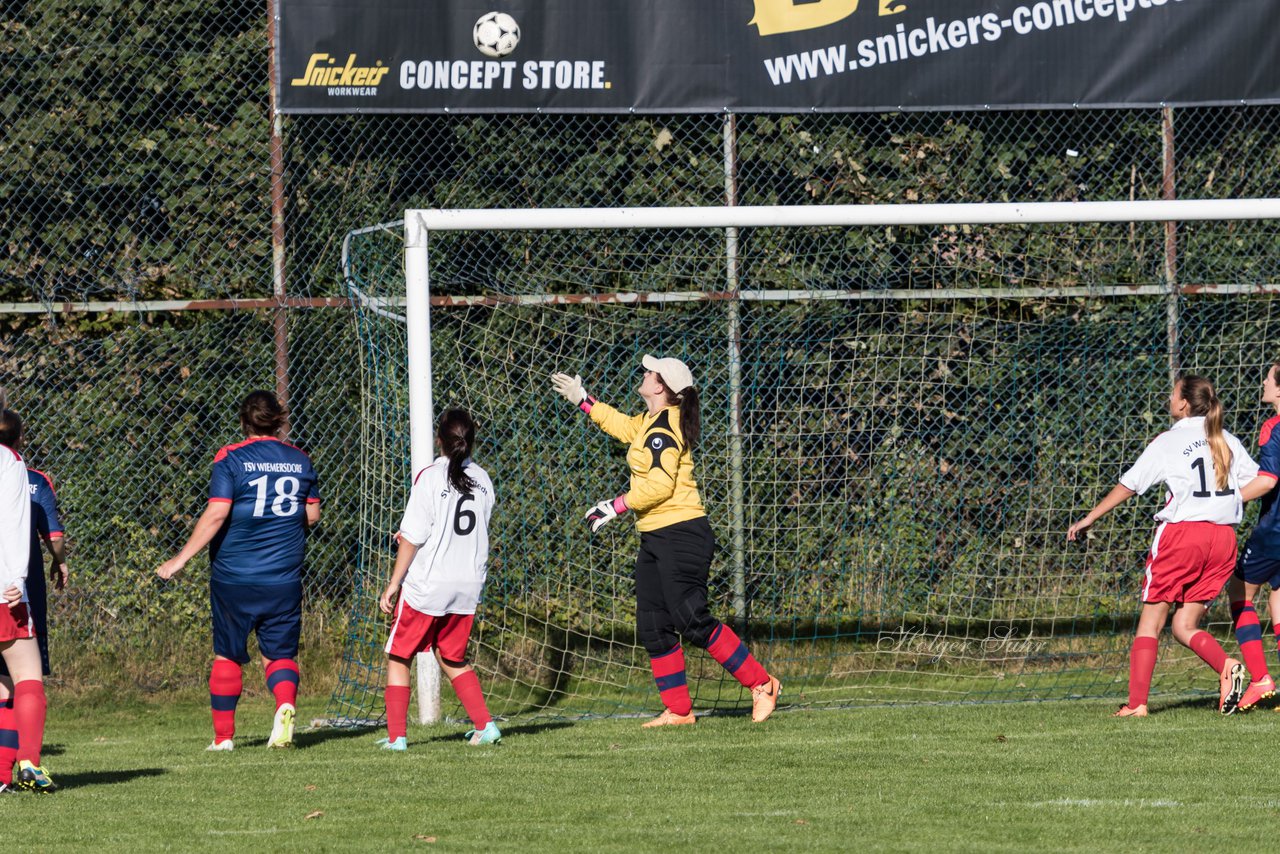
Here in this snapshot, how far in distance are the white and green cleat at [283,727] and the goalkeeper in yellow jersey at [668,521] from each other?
1742 mm

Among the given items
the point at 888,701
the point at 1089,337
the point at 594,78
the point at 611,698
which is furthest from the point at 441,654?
the point at 1089,337

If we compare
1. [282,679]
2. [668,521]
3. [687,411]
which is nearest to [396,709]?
[282,679]

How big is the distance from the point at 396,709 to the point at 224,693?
0.85 meters

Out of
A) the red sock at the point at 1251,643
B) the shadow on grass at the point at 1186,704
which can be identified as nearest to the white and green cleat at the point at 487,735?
the shadow on grass at the point at 1186,704

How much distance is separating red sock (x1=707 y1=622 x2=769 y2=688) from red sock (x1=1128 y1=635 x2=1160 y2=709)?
76.2 inches

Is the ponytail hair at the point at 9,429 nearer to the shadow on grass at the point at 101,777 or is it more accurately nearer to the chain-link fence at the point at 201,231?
the shadow on grass at the point at 101,777

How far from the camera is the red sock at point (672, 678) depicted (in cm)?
828

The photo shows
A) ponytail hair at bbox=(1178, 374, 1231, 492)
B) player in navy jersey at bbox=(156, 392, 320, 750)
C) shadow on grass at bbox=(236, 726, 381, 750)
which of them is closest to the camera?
player in navy jersey at bbox=(156, 392, 320, 750)

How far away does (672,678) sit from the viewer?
8312 mm

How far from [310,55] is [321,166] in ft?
2.34

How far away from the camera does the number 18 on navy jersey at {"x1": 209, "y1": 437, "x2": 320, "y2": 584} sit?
24.8 ft

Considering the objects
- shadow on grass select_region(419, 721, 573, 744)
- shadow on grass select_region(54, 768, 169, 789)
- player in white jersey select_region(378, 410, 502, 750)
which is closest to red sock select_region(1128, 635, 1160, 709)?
shadow on grass select_region(419, 721, 573, 744)

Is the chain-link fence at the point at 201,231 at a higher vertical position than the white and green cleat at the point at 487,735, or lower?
higher

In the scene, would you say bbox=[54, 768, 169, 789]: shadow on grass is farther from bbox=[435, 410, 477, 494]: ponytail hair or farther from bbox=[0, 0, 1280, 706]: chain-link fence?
bbox=[0, 0, 1280, 706]: chain-link fence
